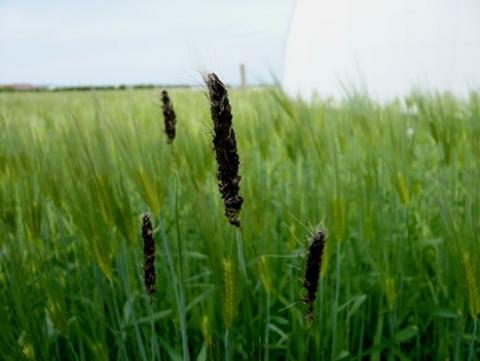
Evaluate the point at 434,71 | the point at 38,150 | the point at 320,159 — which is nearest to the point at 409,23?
the point at 434,71

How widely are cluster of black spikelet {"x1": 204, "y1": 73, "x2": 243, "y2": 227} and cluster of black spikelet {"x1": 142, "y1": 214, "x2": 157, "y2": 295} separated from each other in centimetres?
9

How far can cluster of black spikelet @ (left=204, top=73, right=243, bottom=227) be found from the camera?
1.19 feet

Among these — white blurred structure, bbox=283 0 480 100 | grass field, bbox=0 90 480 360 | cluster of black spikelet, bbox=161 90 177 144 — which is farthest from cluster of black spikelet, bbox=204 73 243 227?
white blurred structure, bbox=283 0 480 100

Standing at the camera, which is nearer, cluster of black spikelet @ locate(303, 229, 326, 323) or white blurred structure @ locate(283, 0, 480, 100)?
cluster of black spikelet @ locate(303, 229, 326, 323)

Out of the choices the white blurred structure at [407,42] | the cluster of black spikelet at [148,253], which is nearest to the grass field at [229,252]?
the cluster of black spikelet at [148,253]

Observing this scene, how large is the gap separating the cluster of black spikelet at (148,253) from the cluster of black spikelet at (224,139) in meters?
0.09

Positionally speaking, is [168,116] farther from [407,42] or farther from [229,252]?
[407,42]

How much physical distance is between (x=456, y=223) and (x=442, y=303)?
293 millimetres

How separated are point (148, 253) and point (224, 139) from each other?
138 millimetres

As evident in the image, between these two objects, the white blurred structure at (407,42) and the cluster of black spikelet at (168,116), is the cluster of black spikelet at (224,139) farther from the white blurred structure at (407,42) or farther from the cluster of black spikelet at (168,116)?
the white blurred structure at (407,42)

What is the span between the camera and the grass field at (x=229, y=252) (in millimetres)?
589

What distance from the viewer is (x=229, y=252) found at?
20.6 inches

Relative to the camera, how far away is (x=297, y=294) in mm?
803

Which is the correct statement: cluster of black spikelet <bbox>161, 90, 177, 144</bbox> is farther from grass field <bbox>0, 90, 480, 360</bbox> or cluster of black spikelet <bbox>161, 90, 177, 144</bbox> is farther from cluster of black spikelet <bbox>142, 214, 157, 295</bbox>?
cluster of black spikelet <bbox>142, 214, 157, 295</bbox>
